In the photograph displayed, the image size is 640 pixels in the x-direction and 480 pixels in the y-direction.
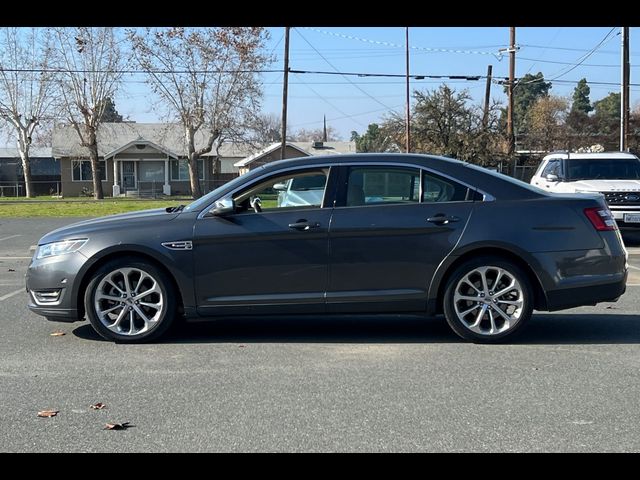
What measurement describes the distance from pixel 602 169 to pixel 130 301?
39.8ft

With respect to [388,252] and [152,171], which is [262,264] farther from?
[152,171]

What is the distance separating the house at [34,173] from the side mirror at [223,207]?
170ft

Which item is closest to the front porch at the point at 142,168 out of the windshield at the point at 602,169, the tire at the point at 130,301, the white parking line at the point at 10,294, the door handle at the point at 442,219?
the windshield at the point at 602,169

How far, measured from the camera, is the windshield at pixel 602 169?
15.2 m

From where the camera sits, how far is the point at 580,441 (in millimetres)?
4070

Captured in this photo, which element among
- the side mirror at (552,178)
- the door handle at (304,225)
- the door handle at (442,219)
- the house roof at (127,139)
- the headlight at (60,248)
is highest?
the house roof at (127,139)

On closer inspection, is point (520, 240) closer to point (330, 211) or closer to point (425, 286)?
point (425, 286)

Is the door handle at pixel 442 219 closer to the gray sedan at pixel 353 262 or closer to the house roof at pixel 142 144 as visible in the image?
the gray sedan at pixel 353 262

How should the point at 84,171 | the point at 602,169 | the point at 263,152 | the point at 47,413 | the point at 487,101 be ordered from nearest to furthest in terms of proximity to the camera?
the point at 47,413
the point at 602,169
the point at 487,101
the point at 263,152
the point at 84,171

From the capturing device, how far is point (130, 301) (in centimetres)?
630

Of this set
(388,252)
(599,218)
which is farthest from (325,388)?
(599,218)

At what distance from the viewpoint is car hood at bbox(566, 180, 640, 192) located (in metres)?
14.2

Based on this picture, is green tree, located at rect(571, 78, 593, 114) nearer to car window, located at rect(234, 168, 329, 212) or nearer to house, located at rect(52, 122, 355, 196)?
house, located at rect(52, 122, 355, 196)
